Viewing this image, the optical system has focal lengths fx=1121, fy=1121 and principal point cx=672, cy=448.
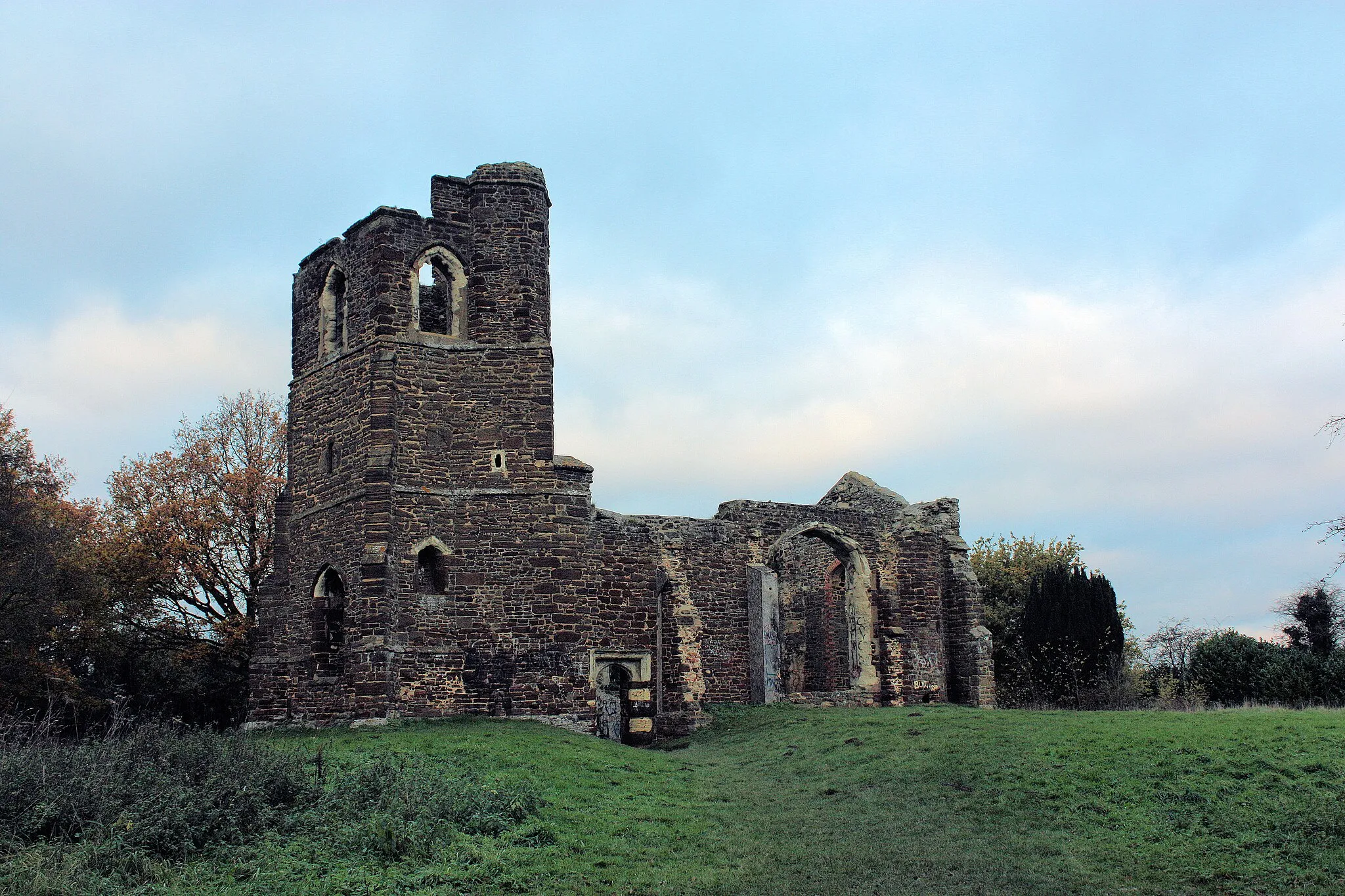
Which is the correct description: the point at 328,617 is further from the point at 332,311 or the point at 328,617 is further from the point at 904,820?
the point at 904,820

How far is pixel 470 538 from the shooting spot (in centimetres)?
2164

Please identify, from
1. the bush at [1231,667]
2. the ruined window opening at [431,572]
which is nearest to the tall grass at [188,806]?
the ruined window opening at [431,572]

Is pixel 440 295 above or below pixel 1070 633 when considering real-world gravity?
above

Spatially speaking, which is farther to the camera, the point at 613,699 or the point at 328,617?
the point at 613,699

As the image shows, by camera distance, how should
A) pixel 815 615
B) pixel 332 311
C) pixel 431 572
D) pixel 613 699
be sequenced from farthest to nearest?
pixel 815 615, pixel 613 699, pixel 332 311, pixel 431 572

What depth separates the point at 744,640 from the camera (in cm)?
2558

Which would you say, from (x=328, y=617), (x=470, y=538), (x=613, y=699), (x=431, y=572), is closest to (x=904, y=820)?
(x=470, y=538)

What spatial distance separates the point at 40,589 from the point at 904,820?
1876cm

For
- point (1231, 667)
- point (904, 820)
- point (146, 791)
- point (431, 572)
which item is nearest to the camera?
point (146, 791)

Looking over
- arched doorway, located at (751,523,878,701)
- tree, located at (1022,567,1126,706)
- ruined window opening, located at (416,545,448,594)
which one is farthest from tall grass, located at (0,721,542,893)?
tree, located at (1022,567,1126,706)

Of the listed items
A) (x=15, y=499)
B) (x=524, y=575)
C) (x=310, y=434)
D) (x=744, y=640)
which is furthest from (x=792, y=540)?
(x=15, y=499)

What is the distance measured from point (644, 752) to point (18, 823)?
434 inches

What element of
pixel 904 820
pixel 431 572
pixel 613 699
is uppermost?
pixel 431 572

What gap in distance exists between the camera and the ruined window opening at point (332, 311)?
2361cm
